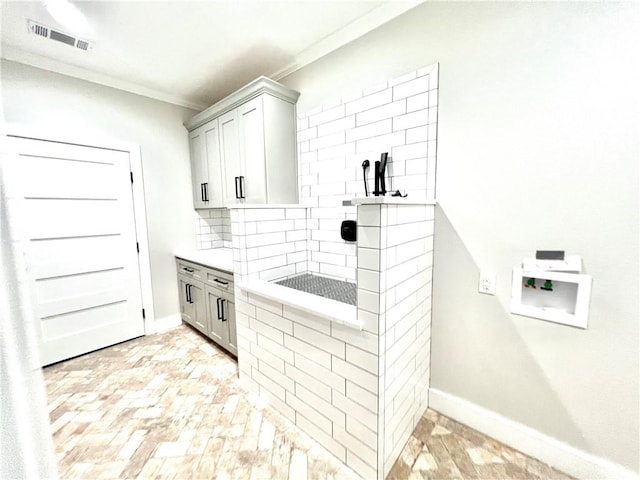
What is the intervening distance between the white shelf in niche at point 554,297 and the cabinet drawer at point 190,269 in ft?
8.00

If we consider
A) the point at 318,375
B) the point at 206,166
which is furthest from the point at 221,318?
the point at 206,166

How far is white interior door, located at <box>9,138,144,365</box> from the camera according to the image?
82.4 inches

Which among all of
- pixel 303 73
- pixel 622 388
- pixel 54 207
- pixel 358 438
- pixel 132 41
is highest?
pixel 132 41

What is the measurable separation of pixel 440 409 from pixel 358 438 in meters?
0.71

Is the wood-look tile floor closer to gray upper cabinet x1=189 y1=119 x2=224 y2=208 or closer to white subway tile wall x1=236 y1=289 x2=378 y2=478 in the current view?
white subway tile wall x1=236 y1=289 x2=378 y2=478

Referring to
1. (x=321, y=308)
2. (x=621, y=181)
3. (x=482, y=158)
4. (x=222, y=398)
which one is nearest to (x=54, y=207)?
(x=222, y=398)

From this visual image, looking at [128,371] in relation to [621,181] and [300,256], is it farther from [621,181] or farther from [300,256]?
[621,181]

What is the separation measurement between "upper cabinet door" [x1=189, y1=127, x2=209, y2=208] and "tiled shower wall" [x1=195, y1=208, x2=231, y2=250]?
20cm

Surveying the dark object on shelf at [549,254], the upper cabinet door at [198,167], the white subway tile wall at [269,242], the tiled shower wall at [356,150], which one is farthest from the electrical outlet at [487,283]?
the upper cabinet door at [198,167]

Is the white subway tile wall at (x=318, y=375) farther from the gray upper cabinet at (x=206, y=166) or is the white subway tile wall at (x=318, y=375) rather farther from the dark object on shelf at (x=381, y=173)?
the gray upper cabinet at (x=206, y=166)

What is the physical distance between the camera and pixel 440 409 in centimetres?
162

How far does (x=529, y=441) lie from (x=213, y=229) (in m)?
3.27

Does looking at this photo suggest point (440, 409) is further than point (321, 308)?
Yes

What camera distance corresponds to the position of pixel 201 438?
4.84 feet
